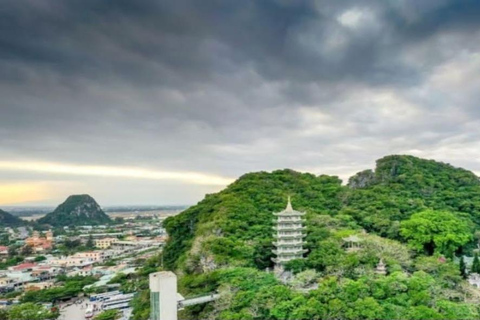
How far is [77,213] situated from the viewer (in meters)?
88.5

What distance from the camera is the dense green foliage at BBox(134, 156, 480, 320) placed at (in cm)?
1304

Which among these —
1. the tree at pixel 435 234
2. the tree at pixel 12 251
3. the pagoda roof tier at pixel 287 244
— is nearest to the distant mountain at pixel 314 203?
the pagoda roof tier at pixel 287 244

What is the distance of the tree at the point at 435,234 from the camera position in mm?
19375

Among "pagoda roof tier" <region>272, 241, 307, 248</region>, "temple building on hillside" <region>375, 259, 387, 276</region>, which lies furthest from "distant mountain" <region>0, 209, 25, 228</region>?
"temple building on hillside" <region>375, 259, 387, 276</region>

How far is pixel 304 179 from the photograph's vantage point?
30438 mm

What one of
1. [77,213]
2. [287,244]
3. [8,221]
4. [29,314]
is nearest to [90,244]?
[77,213]

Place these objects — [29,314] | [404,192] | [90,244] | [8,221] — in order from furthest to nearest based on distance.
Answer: [8,221] < [90,244] < [404,192] < [29,314]

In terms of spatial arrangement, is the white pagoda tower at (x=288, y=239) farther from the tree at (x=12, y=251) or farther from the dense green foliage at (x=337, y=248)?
the tree at (x=12, y=251)

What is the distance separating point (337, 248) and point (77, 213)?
83.0 meters

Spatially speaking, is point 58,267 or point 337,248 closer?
point 337,248

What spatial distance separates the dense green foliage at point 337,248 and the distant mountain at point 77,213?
6703 centimetres

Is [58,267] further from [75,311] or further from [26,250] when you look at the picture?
[75,311]

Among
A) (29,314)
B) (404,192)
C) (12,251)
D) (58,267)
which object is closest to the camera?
(29,314)

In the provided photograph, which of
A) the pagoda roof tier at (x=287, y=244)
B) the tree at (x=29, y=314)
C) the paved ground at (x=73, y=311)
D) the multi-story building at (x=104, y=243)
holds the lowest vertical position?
the paved ground at (x=73, y=311)
